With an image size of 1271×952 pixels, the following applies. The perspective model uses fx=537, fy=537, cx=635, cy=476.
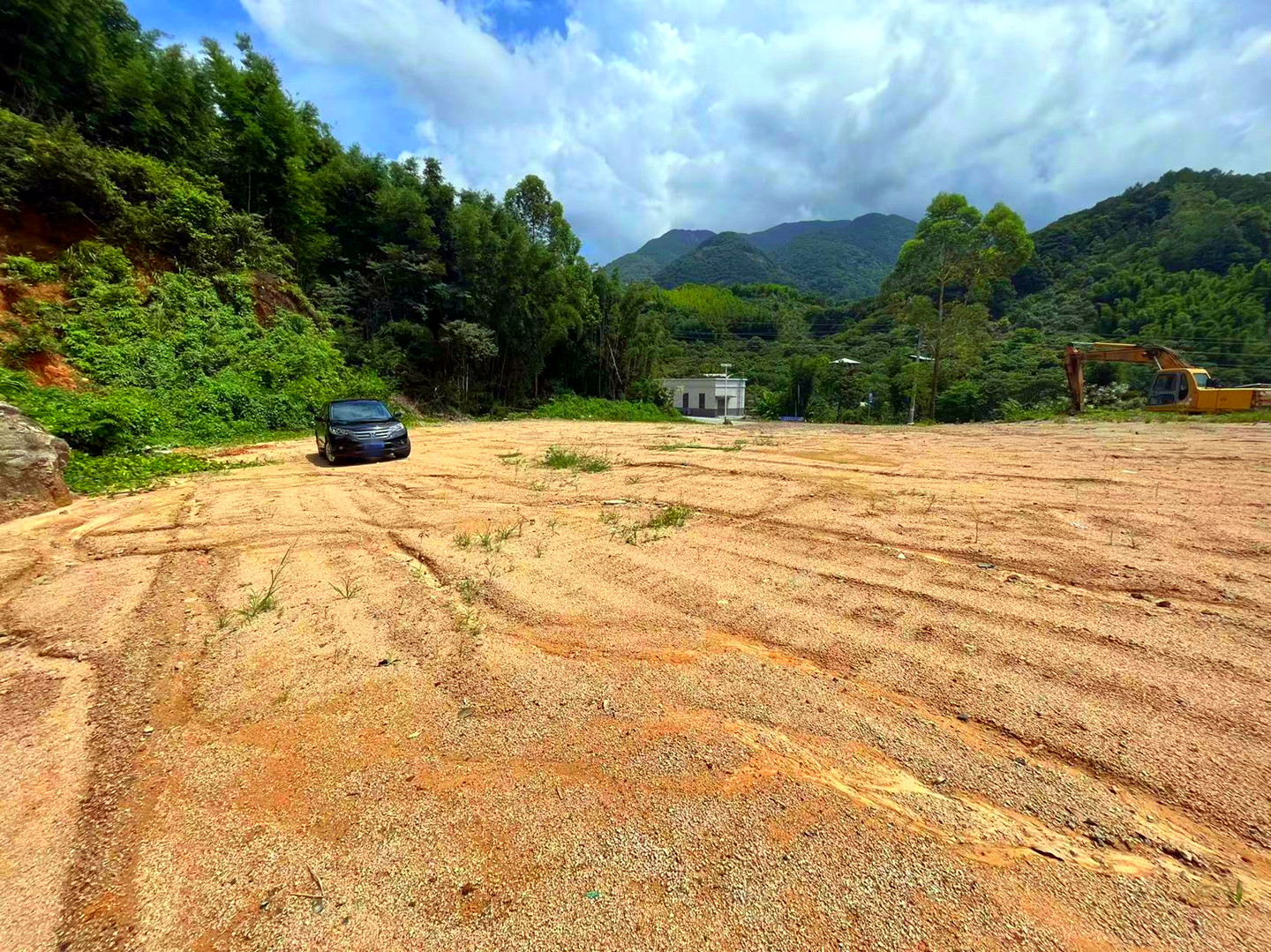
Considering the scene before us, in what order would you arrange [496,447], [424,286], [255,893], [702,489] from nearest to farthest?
1. [255,893]
2. [702,489]
3. [496,447]
4. [424,286]

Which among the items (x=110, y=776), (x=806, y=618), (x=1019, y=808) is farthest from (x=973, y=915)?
(x=110, y=776)

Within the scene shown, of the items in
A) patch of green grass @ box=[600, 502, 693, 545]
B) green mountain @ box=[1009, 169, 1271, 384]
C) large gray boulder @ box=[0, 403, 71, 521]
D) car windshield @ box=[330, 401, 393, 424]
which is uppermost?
green mountain @ box=[1009, 169, 1271, 384]

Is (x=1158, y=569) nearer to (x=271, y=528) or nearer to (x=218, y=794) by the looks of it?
(x=218, y=794)

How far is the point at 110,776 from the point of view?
2.01 m

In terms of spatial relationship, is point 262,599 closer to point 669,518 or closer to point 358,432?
point 669,518

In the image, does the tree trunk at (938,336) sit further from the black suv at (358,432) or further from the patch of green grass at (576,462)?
the black suv at (358,432)

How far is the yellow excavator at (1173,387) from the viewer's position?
18656mm

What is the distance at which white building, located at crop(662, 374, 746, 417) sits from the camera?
4475cm

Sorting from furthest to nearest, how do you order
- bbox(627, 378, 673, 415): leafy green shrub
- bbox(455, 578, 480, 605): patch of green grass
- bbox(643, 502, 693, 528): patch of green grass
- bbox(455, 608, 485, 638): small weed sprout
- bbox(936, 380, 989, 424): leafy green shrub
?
1. bbox(627, 378, 673, 415): leafy green shrub
2. bbox(936, 380, 989, 424): leafy green shrub
3. bbox(643, 502, 693, 528): patch of green grass
4. bbox(455, 578, 480, 605): patch of green grass
5. bbox(455, 608, 485, 638): small weed sprout

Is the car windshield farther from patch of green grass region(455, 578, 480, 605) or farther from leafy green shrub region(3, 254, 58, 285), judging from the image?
leafy green shrub region(3, 254, 58, 285)

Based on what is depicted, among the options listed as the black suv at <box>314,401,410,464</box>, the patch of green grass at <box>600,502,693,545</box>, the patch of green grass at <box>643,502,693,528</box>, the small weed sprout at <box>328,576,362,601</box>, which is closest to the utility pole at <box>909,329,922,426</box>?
the black suv at <box>314,401,410,464</box>

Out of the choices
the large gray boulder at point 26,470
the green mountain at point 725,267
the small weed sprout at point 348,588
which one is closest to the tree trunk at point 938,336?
the small weed sprout at point 348,588

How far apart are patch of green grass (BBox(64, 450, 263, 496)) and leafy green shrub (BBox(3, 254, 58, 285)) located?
22.2 ft

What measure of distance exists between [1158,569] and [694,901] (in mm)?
3936
